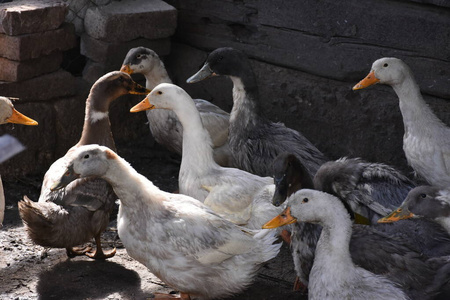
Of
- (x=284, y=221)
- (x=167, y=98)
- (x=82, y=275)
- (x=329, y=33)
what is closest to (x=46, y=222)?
(x=82, y=275)

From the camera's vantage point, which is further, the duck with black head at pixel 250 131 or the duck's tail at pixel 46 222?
the duck with black head at pixel 250 131

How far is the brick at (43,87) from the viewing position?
5.80 metres

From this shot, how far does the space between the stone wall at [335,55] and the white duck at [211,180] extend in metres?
1.33

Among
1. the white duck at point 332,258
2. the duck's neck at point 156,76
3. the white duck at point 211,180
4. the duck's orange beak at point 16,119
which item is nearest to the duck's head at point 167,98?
the white duck at point 211,180

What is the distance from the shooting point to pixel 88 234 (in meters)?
4.64

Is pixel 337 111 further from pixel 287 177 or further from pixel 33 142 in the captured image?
pixel 33 142

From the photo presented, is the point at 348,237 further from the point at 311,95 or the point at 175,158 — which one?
the point at 175,158

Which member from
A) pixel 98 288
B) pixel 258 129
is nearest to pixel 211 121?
pixel 258 129

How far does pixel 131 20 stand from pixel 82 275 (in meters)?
2.52

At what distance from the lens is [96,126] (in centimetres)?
508

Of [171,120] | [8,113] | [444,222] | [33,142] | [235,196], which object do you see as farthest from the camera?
[33,142]

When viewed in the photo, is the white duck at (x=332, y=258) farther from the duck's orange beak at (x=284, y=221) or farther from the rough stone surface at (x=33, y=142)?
the rough stone surface at (x=33, y=142)

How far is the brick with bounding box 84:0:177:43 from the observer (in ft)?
20.2

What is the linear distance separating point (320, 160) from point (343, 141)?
2.67ft
